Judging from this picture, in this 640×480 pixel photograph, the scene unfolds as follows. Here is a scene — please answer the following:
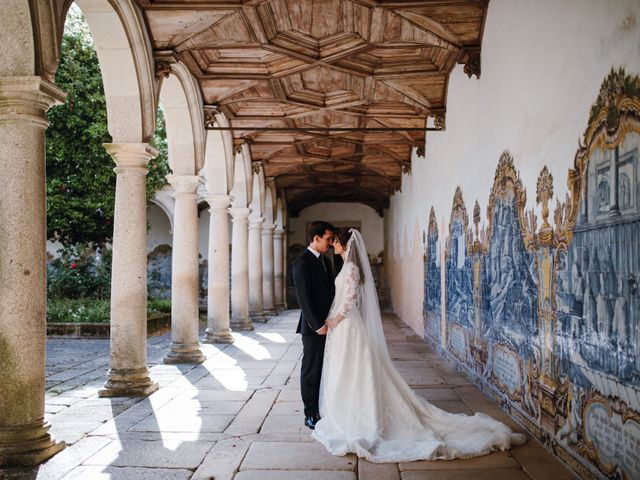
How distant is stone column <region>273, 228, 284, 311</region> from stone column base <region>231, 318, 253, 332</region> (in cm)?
696

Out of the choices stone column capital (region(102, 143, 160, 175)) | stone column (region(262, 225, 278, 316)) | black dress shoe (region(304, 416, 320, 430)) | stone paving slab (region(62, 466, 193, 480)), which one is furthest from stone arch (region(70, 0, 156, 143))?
stone column (region(262, 225, 278, 316))

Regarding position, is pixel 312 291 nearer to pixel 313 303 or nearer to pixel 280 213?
pixel 313 303

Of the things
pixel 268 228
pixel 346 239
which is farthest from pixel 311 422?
pixel 268 228

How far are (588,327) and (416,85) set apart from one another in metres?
6.76

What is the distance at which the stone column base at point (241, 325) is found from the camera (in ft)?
45.7

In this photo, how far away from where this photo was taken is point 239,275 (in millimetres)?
14125

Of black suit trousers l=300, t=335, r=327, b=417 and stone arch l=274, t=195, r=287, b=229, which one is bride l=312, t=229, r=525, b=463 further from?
stone arch l=274, t=195, r=287, b=229

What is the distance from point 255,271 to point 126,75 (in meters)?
10.1

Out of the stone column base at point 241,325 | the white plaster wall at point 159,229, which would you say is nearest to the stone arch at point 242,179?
the stone column base at point 241,325

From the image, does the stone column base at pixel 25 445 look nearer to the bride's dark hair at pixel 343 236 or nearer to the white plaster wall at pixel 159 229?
the bride's dark hair at pixel 343 236

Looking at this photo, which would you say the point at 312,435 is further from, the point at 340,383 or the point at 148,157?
the point at 148,157

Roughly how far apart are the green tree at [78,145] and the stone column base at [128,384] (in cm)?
736

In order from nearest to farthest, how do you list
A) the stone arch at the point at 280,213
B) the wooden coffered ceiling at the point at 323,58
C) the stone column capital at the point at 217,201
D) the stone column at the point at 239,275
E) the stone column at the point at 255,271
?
the wooden coffered ceiling at the point at 323,58, the stone column capital at the point at 217,201, the stone column at the point at 239,275, the stone column at the point at 255,271, the stone arch at the point at 280,213

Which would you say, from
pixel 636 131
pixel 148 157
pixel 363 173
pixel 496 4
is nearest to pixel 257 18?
pixel 148 157
